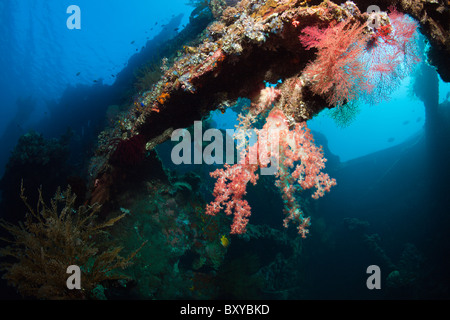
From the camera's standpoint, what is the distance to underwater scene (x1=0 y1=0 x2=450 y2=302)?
10.1 feet

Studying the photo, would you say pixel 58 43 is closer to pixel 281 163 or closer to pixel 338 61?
pixel 281 163

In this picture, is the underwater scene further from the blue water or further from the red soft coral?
the blue water

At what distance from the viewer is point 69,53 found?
3803 centimetres

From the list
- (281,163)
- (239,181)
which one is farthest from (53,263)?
(281,163)

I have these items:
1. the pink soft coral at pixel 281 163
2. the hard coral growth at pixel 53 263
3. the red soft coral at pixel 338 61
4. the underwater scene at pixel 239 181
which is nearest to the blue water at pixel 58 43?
the underwater scene at pixel 239 181

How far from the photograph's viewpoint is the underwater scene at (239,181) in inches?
122

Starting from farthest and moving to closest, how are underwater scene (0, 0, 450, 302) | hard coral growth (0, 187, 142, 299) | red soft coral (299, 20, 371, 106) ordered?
underwater scene (0, 0, 450, 302), hard coral growth (0, 187, 142, 299), red soft coral (299, 20, 371, 106)

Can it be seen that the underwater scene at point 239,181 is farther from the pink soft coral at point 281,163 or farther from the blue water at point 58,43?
the blue water at point 58,43

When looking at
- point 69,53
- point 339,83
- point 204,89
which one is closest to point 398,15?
point 339,83

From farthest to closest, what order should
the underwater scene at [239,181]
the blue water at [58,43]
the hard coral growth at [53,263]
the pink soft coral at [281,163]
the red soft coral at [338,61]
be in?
1. the blue water at [58,43]
2. the pink soft coral at [281,163]
3. the underwater scene at [239,181]
4. the hard coral growth at [53,263]
5. the red soft coral at [338,61]

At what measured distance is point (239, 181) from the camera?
3.87 m

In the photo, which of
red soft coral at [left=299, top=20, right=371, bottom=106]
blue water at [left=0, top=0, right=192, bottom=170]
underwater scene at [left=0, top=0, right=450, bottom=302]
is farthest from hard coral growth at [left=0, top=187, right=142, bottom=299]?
blue water at [left=0, top=0, right=192, bottom=170]

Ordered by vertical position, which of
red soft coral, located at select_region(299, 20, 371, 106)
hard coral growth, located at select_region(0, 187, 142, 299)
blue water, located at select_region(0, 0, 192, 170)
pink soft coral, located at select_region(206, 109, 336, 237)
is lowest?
hard coral growth, located at select_region(0, 187, 142, 299)
